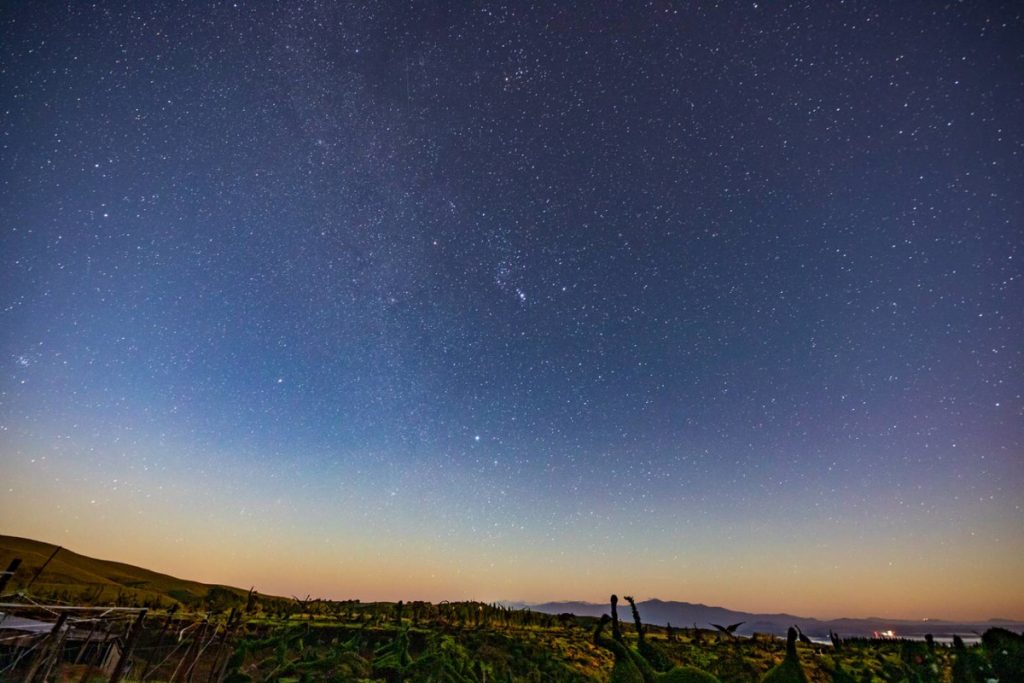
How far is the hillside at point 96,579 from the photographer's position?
6366cm

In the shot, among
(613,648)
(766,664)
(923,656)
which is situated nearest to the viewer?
(613,648)

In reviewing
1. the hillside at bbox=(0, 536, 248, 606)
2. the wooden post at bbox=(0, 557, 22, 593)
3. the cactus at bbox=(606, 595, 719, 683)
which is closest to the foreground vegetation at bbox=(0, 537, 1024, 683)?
the wooden post at bbox=(0, 557, 22, 593)

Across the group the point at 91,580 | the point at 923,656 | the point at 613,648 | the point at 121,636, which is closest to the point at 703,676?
the point at 613,648

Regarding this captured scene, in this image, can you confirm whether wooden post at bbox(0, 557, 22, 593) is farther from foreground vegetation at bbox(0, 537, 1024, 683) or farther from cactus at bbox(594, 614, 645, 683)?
cactus at bbox(594, 614, 645, 683)

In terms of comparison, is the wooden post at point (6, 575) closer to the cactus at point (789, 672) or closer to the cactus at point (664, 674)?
the cactus at point (664, 674)

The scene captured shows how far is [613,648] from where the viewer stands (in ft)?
14.4

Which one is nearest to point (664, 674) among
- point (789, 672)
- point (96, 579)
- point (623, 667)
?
point (623, 667)

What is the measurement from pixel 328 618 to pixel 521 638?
16.9 m

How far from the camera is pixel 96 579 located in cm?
8475

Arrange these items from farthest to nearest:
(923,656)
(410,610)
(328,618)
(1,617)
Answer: (410,610) → (328,618) → (1,617) → (923,656)

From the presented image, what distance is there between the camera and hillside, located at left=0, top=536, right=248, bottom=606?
→ 6366cm

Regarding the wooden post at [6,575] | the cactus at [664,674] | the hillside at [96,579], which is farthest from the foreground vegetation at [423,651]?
the hillside at [96,579]

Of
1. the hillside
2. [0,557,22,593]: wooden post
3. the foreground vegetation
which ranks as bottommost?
the foreground vegetation

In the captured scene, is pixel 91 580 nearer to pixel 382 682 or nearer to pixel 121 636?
pixel 121 636
